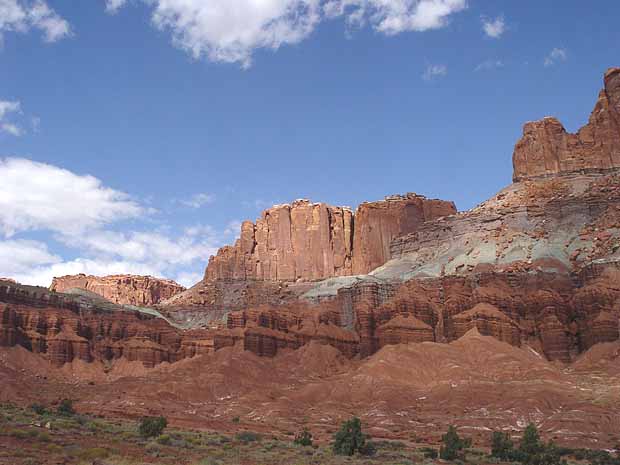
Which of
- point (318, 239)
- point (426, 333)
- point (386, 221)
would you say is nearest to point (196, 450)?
point (426, 333)

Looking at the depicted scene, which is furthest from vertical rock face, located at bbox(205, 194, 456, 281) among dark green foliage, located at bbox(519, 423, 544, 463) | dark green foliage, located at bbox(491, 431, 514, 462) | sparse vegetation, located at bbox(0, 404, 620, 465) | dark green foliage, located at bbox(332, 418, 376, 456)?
dark green foliage, located at bbox(332, 418, 376, 456)

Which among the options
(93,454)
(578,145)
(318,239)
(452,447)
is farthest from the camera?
(318,239)

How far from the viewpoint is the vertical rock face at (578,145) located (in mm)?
131500

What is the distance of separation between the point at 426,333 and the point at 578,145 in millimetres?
57211

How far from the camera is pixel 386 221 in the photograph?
163875mm

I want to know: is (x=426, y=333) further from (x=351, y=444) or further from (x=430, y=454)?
(x=351, y=444)

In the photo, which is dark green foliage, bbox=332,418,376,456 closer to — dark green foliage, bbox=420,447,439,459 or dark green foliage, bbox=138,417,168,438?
dark green foliage, bbox=420,447,439,459

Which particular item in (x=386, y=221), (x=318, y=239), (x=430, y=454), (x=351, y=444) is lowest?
(x=430, y=454)

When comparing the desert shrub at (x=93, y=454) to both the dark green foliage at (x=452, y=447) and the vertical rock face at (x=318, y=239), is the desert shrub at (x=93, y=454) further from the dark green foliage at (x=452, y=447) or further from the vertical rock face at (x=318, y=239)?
the vertical rock face at (x=318, y=239)

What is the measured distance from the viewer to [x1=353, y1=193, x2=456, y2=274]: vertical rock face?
16088 cm

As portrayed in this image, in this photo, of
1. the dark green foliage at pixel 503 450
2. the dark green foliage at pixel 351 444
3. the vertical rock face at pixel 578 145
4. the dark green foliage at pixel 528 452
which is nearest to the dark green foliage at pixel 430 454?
the dark green foliage at pixel 351 444

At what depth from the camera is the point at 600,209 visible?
113 metres

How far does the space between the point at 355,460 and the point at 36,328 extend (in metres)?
73.6

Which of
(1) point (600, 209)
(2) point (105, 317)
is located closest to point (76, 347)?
(2) point (105, 317)
